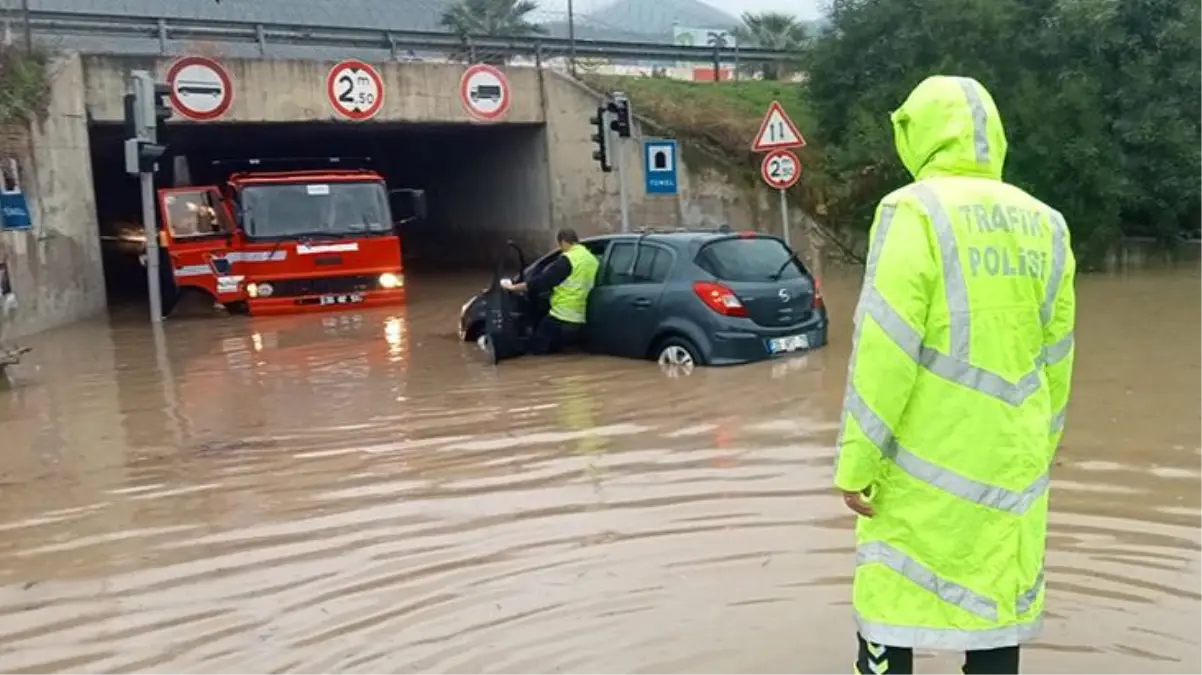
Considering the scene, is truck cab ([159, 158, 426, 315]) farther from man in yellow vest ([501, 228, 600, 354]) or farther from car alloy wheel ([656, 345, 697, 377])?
car alloy wheel ([656, 345, 697, 377])

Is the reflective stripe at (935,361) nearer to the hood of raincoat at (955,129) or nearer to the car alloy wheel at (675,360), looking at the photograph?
the hood of raincoat at (955,129)

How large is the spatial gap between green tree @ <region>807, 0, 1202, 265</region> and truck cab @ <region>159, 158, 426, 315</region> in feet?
27.9

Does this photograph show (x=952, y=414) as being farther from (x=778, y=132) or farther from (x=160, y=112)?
(x=160, y=112)

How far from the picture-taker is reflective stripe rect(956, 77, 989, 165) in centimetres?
313

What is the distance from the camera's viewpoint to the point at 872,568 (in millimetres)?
3121

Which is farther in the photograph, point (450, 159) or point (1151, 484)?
point (450, 159)

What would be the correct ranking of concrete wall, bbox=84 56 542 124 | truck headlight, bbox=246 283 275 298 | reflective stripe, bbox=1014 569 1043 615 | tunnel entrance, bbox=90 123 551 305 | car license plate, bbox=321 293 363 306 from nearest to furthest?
reflective stripe, bbox=1014 569 1043 615 < truck headlight, bbox=246 283 275 298 < car license plate, bbox=321 293 363 306 < concrete wall, bbox=84 56 542 124 < tunnel entrance, bbox=90 123 551 305

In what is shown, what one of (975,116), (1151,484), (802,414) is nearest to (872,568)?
(975,116)

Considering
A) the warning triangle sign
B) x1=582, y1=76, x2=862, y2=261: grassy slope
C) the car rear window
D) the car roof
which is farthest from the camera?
x1=582, y1=76, x2=862, y2=261: grassy slope

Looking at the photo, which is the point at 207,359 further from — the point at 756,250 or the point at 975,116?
the point at 975,116

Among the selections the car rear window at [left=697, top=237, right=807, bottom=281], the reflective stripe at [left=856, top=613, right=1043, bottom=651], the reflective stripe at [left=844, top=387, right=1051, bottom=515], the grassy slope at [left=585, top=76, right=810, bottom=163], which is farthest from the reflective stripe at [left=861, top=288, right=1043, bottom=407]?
the grassy slope at [left=585, top=76, right=810, bottom=163]

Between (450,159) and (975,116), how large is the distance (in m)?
25.5

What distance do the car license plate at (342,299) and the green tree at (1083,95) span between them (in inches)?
354

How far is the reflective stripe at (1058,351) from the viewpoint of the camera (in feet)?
10.5
